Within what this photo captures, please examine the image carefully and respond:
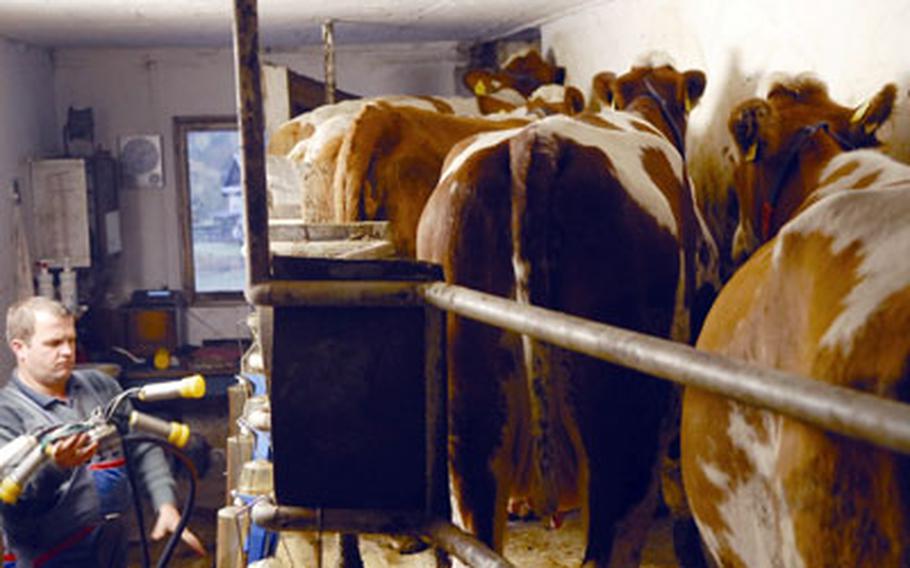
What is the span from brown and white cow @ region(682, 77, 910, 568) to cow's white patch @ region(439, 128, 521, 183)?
3.12ft

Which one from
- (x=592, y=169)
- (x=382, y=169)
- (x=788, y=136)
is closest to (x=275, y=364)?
(x=592, y=169)

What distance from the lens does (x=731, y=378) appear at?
98cm

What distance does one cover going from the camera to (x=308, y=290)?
174 cm

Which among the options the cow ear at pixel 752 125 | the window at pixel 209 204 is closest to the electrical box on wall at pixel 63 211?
the window at pixel 209 204

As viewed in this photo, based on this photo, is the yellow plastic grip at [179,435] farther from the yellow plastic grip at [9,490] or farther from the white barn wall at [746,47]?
the white barn wall at [746,47]

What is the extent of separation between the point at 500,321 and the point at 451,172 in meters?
1.43

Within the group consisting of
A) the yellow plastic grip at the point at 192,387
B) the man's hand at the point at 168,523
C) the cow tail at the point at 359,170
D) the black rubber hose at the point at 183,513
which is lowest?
the man's hand at the point at 168,523

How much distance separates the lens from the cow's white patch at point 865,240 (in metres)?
1.39

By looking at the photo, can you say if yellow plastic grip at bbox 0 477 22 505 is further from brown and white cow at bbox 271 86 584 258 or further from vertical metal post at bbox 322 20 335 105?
vertical metal post at bbox 322 20 335 105

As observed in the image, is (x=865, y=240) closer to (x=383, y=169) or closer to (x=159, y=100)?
(x=383, y=169)

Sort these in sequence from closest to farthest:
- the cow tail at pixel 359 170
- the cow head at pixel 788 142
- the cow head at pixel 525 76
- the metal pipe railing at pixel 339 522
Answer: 1. the metal pipe railing at pixel 339 522
2. the cow head at pixel 788 142
3. the cow tail at pixel 359 170
4. the cow head at pixel 525 76

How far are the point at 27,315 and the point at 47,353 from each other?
0.20 metres

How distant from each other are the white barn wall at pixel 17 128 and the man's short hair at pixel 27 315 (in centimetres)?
374

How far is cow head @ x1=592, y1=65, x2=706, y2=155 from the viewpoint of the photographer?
4.55 m
